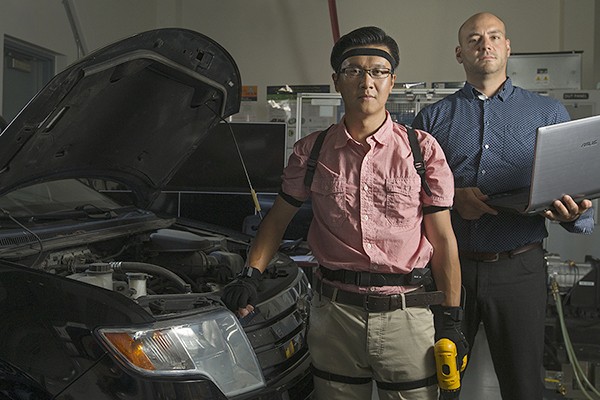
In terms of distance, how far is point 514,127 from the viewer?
7.03 ft

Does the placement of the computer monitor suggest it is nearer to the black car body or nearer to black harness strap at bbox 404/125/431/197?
the black car body

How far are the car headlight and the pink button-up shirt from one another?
1.06 ft

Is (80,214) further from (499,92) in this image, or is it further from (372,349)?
(499,92)

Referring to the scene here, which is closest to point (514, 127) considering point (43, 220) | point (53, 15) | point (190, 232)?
point (190, 232)

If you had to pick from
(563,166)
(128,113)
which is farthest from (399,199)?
(128,113)

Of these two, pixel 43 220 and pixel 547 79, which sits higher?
pixel 547 79

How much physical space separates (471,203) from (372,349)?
2.29ft

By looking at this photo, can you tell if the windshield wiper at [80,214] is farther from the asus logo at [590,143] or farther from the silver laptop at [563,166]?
the asus logo at [590,143]

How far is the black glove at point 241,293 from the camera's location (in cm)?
163

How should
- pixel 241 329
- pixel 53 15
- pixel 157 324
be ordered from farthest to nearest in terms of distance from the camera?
1. pixel 53 15
2. pixel 241 329
3. pixel 157 324

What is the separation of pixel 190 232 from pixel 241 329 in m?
1.13

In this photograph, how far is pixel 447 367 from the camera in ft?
5.14

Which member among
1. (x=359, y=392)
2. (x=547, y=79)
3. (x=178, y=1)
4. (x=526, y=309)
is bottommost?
(x=359, y=392)

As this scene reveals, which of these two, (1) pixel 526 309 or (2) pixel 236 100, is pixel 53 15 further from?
(1) pixel 526 309
